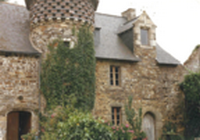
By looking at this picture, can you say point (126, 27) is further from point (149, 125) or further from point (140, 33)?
point (149, 125)

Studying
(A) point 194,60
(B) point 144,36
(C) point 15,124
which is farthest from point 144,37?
(C) point 15,124

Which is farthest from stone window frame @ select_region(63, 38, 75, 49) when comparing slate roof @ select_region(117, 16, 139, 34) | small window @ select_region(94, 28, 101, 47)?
slate roof @ select_region(117, 16, 139, 34)

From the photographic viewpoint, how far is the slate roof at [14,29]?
44.1 ft

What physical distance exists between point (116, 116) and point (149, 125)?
2.11 m

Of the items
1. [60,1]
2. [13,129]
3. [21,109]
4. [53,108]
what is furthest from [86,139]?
[60,1]

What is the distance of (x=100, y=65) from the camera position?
15.0 meters

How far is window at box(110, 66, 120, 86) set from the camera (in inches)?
607

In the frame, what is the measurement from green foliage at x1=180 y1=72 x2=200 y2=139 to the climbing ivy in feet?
19.2

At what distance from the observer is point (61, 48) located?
13.3 metres

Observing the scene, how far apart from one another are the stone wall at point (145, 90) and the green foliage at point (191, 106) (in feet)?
1.30

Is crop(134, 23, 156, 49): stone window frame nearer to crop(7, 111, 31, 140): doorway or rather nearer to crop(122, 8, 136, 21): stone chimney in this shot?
crop(122, 8, 136, 21): stone chimney

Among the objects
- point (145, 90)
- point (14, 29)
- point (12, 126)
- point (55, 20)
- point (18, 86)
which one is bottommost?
point (12, 126)

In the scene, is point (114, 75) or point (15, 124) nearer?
point (15, 124)

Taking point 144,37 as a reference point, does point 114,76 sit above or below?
below
